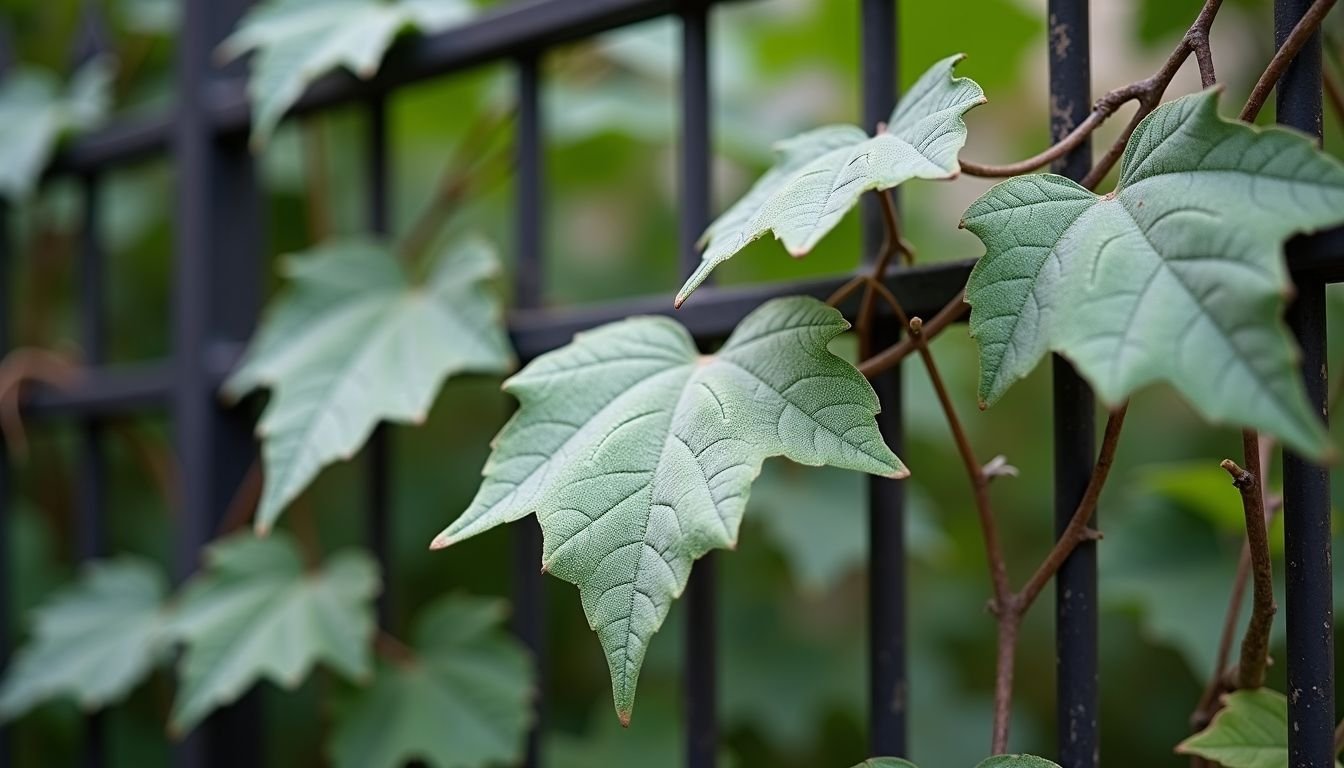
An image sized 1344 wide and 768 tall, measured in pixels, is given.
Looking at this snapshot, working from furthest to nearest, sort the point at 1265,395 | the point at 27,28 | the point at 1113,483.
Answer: the point at 27,28 < the point at 1113,483 < the point at 1265,395

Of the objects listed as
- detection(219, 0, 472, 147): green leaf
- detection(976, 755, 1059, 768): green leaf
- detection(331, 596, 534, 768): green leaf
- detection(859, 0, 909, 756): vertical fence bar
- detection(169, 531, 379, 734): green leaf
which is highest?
detection(219, 0, 472, 147): green leaf

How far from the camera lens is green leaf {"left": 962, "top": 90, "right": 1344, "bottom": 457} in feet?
1.46

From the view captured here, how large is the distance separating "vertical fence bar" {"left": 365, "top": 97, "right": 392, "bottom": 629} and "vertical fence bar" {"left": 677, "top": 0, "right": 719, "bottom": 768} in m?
0.36

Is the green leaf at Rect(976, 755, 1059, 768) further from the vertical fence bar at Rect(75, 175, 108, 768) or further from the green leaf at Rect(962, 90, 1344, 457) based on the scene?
the vertical fence bar at Rect(75, 175, 108, 768)

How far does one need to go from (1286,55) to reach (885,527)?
1.17 ft

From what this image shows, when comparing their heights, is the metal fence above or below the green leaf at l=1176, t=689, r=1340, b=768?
above

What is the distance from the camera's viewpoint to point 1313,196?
1.58ft

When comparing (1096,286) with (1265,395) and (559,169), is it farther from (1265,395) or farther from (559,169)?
(559,169)

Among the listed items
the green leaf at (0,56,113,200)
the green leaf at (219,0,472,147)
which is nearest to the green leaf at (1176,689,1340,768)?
the green leaf at (219,0,472,147)

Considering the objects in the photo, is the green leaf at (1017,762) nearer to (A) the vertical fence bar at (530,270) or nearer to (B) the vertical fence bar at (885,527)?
(B) the vertical fence bar at (885,527)

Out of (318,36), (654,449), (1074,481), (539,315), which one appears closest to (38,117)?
(318,36)

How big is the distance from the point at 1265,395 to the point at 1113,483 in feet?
4.44

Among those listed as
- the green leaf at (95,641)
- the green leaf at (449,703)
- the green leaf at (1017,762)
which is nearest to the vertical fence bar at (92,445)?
the green leaf at (95,641)

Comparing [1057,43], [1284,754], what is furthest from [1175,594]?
[1057,43]
